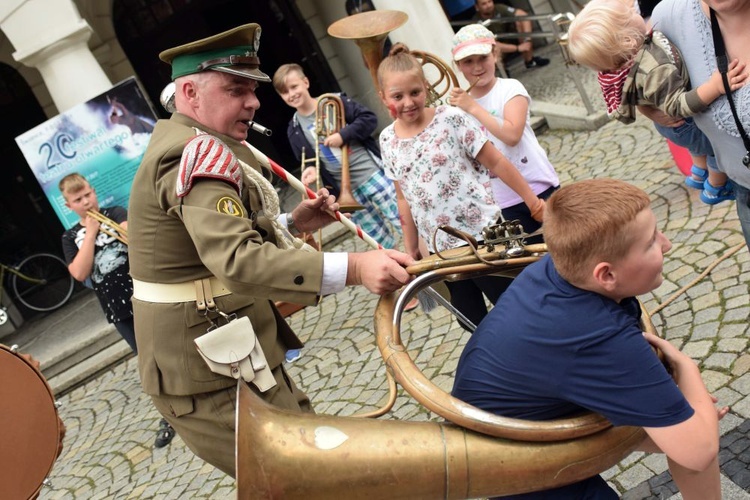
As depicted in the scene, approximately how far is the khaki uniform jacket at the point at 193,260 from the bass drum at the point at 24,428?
25.8 inches

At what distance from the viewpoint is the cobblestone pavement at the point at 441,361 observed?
10.6ft

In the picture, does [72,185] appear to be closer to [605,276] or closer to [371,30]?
[371,30]

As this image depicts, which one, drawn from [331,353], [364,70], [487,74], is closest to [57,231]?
[364,70]

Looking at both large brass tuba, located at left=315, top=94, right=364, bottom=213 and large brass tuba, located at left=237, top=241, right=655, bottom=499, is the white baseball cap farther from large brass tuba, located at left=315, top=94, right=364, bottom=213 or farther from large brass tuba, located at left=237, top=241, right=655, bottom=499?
large brass tuba, located at left=237, top=241, right=655, bottom=499

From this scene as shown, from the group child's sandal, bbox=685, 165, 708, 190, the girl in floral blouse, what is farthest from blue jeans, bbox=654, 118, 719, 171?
the girl in floral blouse

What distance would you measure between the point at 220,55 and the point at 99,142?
522 centimetres

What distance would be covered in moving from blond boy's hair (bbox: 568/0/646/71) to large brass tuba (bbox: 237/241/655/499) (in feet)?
4.38

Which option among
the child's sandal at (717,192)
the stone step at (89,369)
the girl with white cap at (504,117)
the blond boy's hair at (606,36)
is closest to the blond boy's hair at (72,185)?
the stone step at (89,369)

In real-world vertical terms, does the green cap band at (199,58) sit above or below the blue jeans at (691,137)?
above

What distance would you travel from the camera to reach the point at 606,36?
273 cm

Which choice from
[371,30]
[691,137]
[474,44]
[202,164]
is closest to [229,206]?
[202,164]

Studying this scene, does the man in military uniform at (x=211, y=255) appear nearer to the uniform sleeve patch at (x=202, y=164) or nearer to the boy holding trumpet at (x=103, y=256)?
the uniform sleeve patch at (x=202, y=164)

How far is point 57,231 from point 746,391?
9696 millimetres

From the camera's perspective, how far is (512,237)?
2.45m
